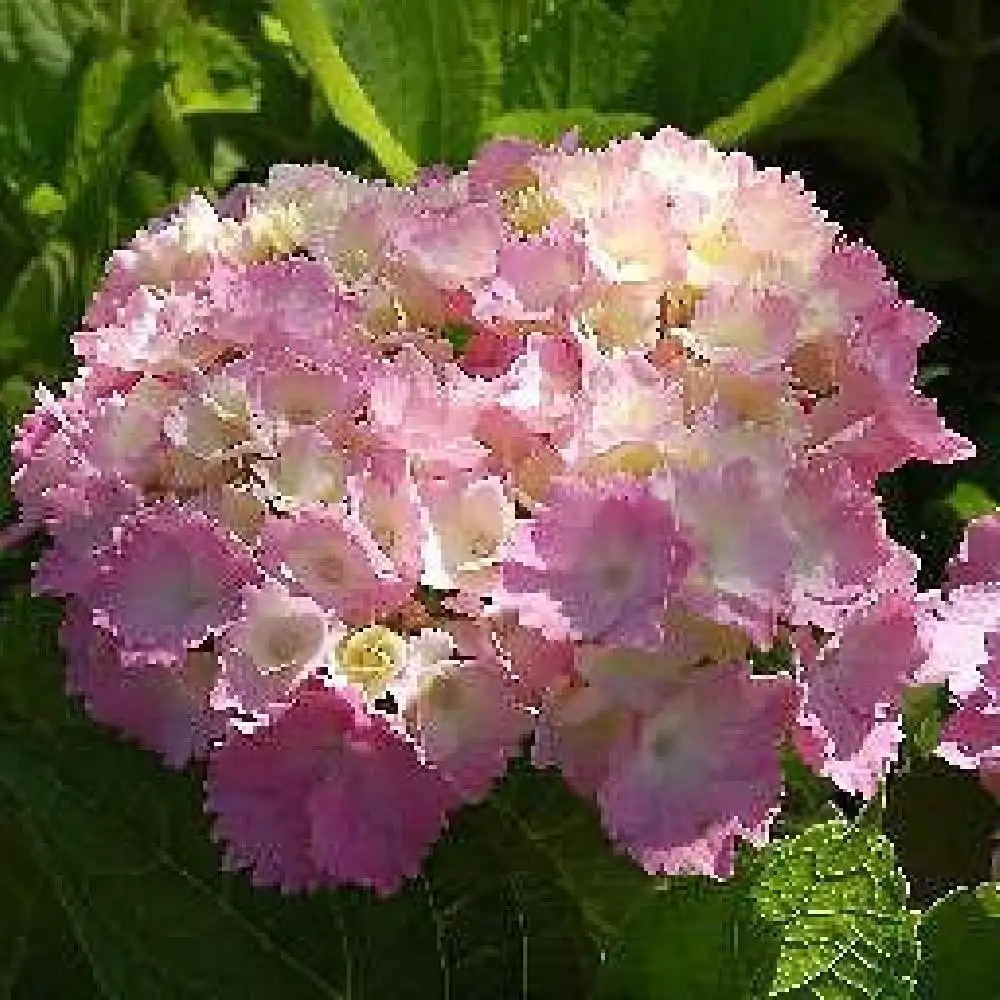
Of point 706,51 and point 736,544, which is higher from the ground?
point 736,544

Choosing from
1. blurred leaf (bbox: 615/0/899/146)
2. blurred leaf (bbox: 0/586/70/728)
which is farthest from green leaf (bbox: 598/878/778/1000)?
blurred leaf (bbox: 615/0/899/146)

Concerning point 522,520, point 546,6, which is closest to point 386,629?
point 522,520

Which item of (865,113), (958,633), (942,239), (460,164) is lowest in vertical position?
(942,239)

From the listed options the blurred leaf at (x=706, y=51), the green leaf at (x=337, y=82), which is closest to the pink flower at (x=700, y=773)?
the green leaf at (x=337, y=82)

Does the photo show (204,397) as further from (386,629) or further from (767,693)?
(767,693)

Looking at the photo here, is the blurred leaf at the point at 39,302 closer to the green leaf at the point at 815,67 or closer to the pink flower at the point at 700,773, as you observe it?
the green leaf at the point at 815,67

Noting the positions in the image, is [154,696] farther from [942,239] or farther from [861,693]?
[942,239]

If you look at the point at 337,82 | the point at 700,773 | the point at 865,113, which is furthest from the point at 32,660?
the point at 865,113

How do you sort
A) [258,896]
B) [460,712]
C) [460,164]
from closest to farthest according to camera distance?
[460,712], [258,896], [460,164]
